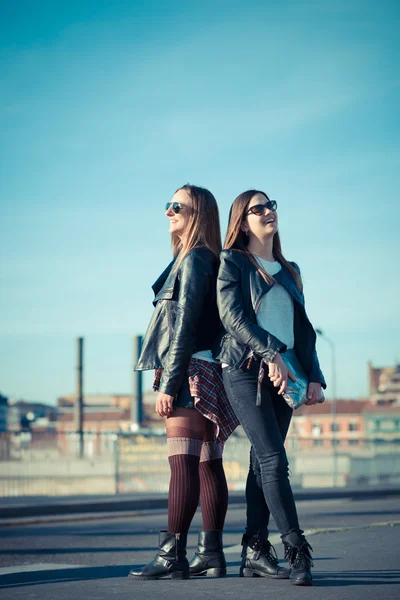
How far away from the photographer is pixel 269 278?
4465 mm

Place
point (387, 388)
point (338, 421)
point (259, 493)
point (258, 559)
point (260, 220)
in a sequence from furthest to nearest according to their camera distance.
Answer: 1. point (387, 388)
2. point (338, 421)
3. point (260, 220)
4. point (259, 493)
5. point (258, 559)

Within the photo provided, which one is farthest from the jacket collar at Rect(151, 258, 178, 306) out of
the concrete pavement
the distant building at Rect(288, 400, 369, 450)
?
the distant building at Rect(288, 400, 369, 450)

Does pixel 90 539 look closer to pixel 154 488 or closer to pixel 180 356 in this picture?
pixel 180 356

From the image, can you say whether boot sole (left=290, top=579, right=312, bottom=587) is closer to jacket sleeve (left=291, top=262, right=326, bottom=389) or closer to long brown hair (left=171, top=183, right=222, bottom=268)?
jacket sleeve (left=291, top=262, right=326, bottom=389)

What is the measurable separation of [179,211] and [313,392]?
1.15 metres

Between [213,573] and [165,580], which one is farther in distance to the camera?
[213,573]

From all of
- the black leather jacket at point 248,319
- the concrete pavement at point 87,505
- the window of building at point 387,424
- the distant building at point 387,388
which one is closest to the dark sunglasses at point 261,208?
the black leather jacket at point 248,319

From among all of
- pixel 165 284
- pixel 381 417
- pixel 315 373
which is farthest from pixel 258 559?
pixel 381 417

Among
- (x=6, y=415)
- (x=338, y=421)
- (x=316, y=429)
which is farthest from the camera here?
(x=6, y=415)

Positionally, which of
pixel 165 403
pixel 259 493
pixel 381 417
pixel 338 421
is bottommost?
pixel 259 493

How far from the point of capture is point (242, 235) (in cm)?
473

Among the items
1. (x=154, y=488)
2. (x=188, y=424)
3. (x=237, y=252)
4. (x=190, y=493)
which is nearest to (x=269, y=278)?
(x=237, y=252)

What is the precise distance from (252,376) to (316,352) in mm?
432

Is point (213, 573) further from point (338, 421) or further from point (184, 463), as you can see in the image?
point (338, 421)
